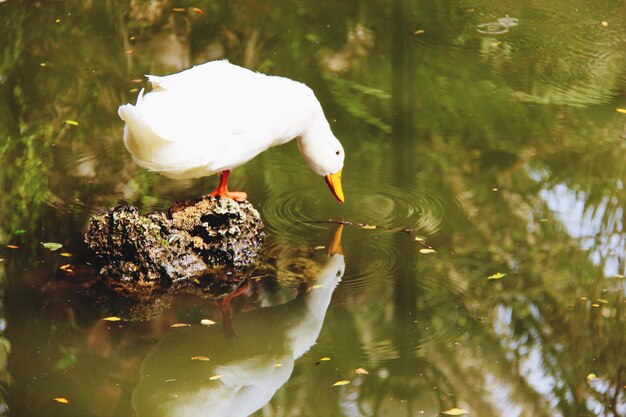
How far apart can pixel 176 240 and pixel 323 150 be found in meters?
1.00

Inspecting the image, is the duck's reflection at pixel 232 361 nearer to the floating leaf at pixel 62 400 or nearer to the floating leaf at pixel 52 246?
the floating leaf at pixel 62 400

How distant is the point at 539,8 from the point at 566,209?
3.46 meters

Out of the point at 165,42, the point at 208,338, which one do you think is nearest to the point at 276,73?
the point at 165,42

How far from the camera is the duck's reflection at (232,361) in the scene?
404 cm

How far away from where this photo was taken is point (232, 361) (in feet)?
14.3

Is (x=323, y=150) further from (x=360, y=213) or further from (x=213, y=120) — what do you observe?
(x=213, y=120)

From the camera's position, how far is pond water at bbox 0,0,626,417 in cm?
420

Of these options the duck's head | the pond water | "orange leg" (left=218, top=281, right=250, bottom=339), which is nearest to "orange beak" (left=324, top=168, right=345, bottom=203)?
the duck's head

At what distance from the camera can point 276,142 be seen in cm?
513

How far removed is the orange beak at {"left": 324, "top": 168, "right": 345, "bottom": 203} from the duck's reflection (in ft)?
2.29

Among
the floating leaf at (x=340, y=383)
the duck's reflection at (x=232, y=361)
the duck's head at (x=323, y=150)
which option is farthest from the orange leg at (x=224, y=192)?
the floating leaf at (x=340, y=383)

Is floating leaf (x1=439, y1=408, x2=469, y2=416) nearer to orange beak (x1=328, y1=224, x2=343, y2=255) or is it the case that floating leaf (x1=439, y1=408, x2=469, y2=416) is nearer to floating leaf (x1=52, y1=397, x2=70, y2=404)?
orange beak (x1=328, y1=224, x2=343, y2=255)

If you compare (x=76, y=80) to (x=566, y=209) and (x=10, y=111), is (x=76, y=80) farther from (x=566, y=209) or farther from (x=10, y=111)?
(x=566, y=209)

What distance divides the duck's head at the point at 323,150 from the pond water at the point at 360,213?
28 centimetres
